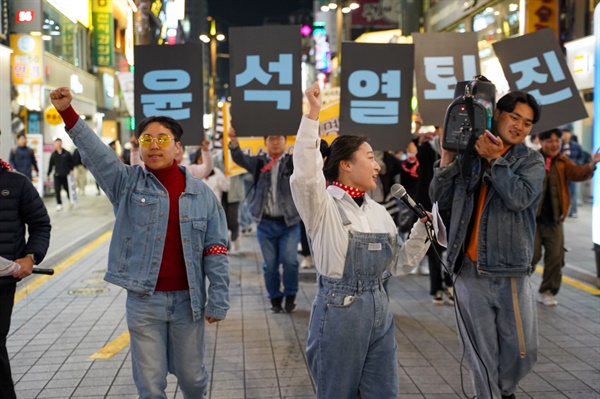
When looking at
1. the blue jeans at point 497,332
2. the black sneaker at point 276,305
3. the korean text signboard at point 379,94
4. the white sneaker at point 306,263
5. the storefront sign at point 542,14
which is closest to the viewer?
the blue jeans at point 497,332

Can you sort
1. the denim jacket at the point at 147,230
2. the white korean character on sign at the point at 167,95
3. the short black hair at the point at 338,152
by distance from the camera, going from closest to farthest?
the short black hair at the point at 338,152 < the denim jacket at the point at 147,230 < the white korean character on sign at the point at 167,95

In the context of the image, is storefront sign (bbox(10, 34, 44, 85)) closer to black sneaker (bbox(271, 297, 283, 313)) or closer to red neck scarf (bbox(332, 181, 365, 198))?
black sneaker (bbox(271, 297, 283, 313))

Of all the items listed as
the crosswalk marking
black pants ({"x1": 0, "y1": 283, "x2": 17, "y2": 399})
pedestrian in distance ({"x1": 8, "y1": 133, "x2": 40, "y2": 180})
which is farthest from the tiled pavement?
pedestrian in distance ({"x1": 8, "y1": 133, "x2": 40, "y2": 180})

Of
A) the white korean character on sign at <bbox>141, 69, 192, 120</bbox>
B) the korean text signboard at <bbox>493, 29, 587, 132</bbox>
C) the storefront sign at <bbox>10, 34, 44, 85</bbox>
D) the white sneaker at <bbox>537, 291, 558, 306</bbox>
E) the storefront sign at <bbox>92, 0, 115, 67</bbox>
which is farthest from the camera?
the storefront sign at <bbox>92, 0, 115, 67</bbox>

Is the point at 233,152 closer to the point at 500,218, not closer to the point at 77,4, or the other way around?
the point at 500,218

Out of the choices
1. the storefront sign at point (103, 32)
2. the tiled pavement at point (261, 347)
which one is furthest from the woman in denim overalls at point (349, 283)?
the storefront sign at point (103, 32)

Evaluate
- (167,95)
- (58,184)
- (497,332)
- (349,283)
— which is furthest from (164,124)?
(58,184)

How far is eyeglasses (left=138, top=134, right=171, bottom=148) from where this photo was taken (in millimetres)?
3896

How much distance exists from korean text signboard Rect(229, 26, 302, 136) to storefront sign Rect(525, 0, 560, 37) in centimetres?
1081

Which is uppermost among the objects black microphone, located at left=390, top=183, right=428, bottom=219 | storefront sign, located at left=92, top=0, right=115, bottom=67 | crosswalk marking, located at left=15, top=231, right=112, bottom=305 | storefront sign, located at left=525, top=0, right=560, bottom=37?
storefront sign, located at left=92, top=0, right=115, bottom=67

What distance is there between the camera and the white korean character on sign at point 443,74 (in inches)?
268

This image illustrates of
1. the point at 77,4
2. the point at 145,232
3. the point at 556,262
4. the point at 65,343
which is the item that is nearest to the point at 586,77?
the point at 556,262

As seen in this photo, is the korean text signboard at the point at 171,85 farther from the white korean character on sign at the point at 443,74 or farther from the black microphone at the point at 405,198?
the black microphone at the point at 405,198

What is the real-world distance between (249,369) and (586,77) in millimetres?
11130
